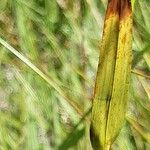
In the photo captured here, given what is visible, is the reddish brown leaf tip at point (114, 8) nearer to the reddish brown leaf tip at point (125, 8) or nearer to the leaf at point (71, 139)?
the reddish brown leaf tip at point (125, 8)

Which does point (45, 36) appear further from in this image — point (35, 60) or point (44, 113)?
point (44, 113)

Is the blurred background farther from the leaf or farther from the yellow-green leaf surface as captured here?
the yellow-green leaf surface

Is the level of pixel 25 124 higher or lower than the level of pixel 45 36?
lower

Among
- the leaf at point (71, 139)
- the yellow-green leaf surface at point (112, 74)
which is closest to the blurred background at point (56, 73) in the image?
the leaf at point (71, 139)

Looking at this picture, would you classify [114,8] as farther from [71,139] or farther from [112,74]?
[71,139]

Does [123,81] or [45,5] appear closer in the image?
[123,81]

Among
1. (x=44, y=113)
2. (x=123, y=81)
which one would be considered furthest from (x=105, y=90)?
(x=44, y=113)

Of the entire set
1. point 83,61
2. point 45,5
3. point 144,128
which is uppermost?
point 45,5
